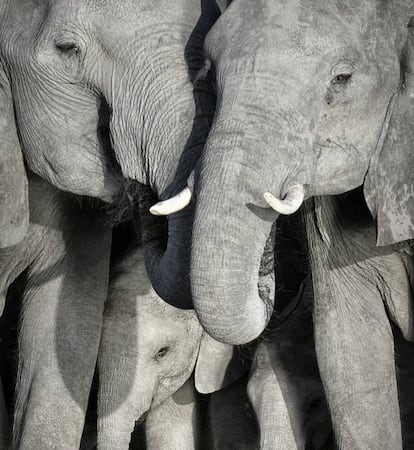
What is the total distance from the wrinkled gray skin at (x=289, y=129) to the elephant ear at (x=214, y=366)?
1570mm

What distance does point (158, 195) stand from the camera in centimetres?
536

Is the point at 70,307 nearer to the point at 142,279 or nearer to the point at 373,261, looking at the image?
the point at 142,279

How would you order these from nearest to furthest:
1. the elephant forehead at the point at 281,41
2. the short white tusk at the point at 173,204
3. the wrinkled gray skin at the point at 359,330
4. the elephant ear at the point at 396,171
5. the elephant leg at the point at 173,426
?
1. the short white tusk at the point at 173,204
2. the elephant forehead at the point at 281,41
3. the elephant ear at the point at 396,171
4. the wrinkled gray skin at the point at 359,330
5. the elephant leg at the point at 173,426

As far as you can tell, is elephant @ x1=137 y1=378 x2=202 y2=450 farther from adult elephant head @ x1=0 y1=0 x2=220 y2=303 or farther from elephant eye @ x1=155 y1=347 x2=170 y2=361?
adult elephant head @ x1=0 y1=0 x2=220 y2=303

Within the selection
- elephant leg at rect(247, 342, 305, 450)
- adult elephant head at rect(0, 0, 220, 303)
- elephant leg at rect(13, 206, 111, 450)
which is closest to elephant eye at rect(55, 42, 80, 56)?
adult elephant head at rect(0, 0, 220, 303)

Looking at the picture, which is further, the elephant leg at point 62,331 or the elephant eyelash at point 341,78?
the elephant leg at point 62,331

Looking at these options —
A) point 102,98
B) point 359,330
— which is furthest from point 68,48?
point 359,330

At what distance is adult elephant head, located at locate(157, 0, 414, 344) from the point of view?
491 cm

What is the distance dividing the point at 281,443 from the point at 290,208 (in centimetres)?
164

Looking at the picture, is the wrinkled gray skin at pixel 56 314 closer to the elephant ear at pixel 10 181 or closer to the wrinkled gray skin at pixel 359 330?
the elephant ear at pixel 10 181

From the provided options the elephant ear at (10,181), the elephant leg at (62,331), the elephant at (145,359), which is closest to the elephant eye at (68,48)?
the elephant ear at (10,181)

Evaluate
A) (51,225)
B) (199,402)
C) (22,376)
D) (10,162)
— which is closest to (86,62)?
(10,162)

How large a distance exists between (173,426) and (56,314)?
0.75 m

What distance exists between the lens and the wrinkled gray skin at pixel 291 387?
6.34 metres
